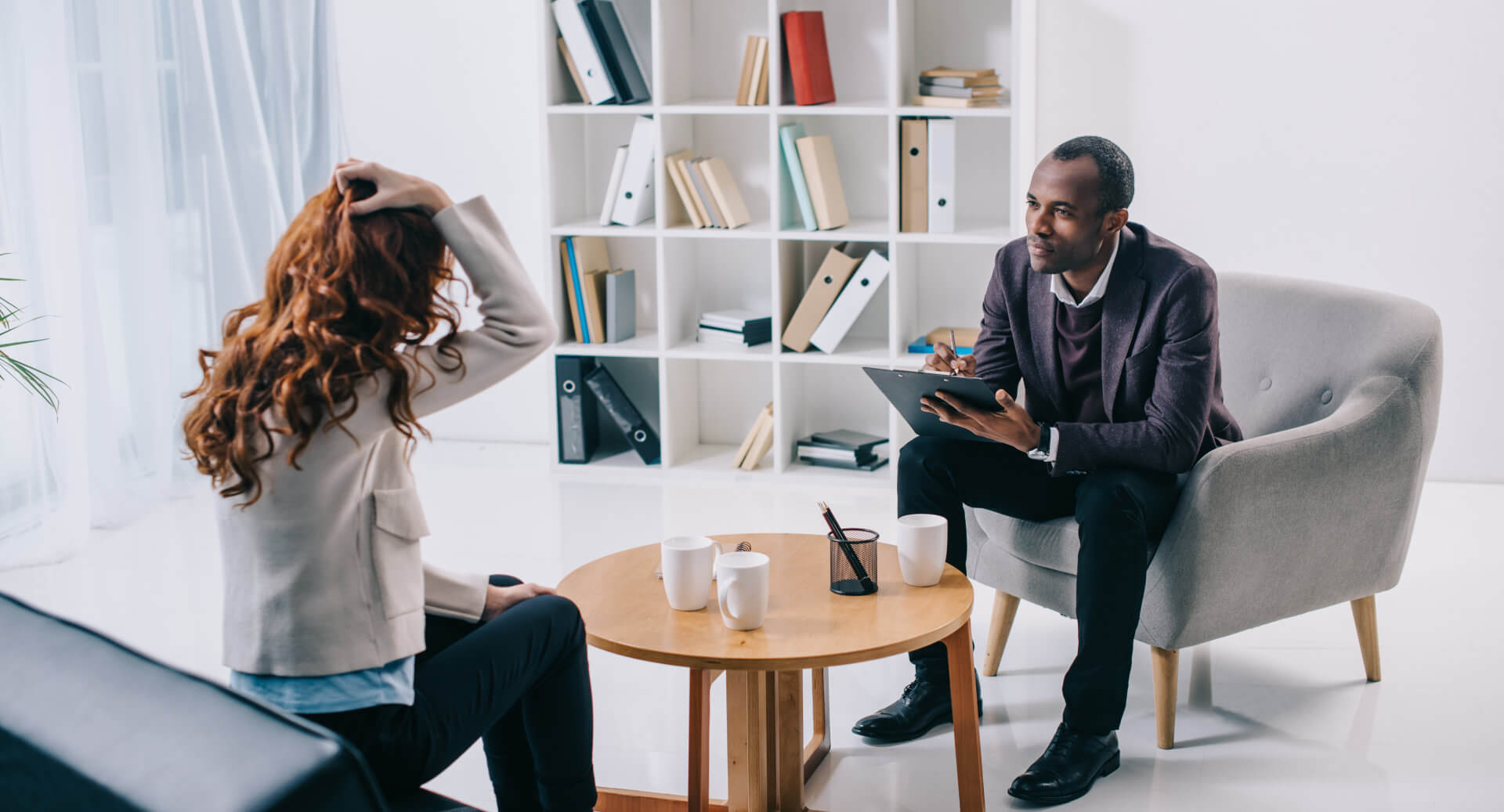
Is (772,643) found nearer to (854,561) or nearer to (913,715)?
(854,561)

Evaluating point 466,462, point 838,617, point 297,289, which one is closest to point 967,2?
point 466,462

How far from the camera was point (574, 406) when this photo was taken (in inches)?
155

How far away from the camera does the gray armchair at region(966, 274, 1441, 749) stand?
82.1 inches

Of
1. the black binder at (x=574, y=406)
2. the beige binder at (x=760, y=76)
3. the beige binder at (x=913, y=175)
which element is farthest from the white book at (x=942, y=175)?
the black binder at (x=574, y=406)

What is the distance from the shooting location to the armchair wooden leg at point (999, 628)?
2.44 m

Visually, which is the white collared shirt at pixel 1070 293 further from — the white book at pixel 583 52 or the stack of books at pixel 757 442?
the white book at pixel 583 52

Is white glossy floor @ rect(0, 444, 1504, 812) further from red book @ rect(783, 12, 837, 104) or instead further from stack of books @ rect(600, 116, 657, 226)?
red book @ rect(783, 12, 837, 104)

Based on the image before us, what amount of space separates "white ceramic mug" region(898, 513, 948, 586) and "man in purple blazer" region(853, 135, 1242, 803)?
31 cm

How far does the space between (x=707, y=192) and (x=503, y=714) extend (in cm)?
243

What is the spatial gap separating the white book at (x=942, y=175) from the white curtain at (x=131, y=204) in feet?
5.92

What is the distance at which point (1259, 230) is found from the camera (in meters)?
3.70

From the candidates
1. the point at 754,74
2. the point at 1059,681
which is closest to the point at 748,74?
the point at 754,74

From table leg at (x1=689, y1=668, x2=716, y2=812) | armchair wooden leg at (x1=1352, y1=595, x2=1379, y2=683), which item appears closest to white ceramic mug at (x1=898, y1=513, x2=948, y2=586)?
table leg at (x1=689, y1=668, x2=716, y2=812)

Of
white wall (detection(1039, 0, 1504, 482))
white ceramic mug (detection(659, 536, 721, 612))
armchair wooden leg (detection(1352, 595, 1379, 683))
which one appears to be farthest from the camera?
white wall (detection(1039, 0, 1504, 482))
